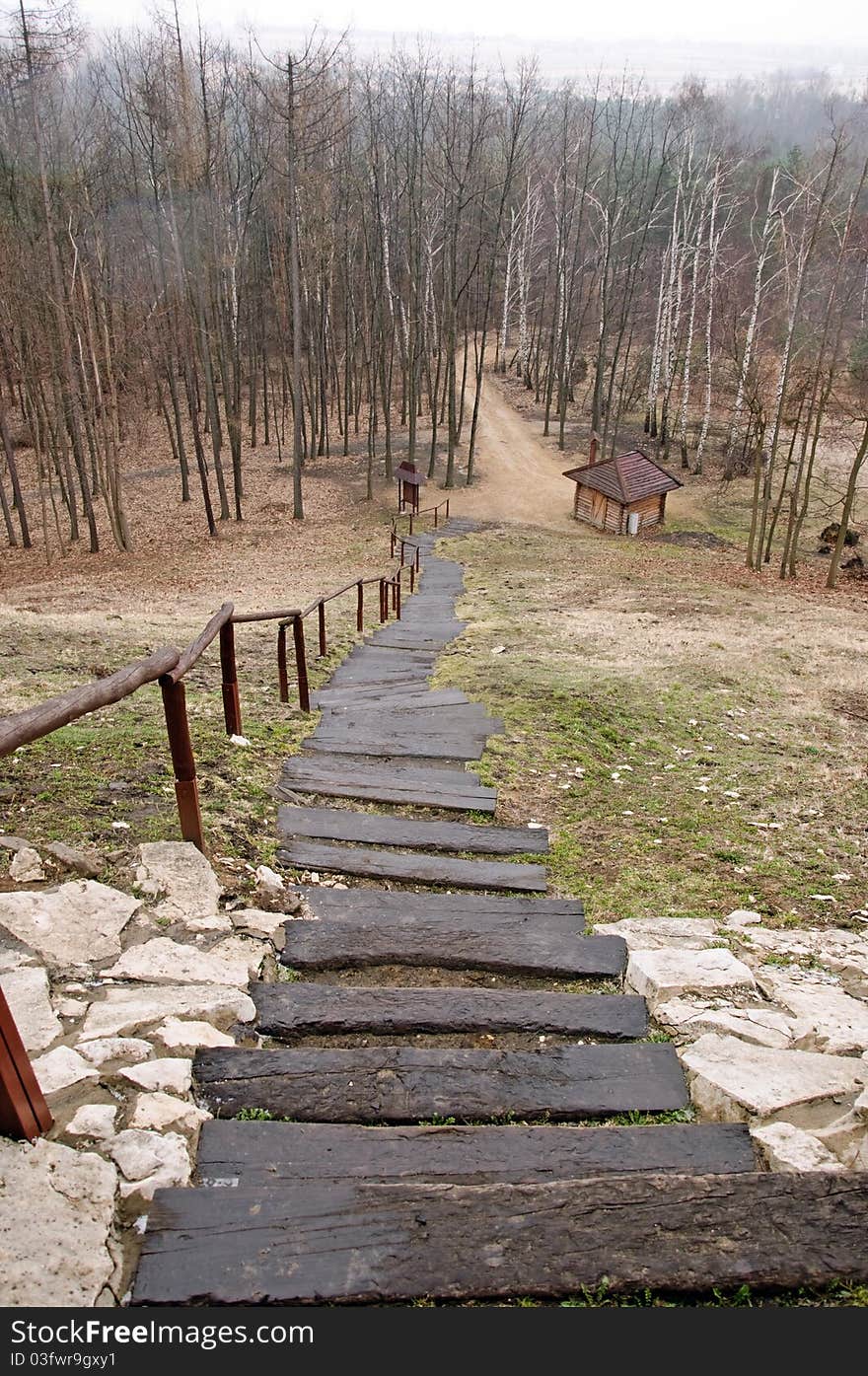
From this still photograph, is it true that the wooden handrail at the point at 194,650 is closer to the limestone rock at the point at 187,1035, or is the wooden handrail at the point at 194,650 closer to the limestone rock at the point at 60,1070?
the limestone rock at the point at 187,1035

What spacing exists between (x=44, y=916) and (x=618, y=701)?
6.42 meters

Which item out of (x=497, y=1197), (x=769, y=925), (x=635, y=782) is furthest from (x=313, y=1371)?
(x=635, y=782)

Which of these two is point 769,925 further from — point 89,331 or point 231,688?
point 89,331

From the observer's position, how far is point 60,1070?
258cm

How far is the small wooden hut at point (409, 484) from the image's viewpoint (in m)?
27.0

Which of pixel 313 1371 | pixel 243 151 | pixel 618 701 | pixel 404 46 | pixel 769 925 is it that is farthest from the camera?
pixel 404 46

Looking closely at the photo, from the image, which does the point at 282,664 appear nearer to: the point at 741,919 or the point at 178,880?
the point at 178,880

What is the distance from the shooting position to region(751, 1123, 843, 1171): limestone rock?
2.53 m

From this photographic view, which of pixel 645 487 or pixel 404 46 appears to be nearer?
pixel 645 487

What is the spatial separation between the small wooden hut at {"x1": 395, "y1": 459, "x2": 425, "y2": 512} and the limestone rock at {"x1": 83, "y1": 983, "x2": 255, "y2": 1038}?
24.8 meters

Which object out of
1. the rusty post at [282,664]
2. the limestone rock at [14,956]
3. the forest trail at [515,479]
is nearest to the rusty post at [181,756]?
the limestone rock at [14,956]

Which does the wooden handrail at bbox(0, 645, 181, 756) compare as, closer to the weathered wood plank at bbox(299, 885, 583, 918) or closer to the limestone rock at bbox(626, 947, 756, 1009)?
the weathered wood plank at bbox(299, 885, 583, 918)

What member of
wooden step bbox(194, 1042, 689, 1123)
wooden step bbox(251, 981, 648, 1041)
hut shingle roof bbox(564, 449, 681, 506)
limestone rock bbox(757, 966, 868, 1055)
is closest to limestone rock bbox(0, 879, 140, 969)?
wooden step bbox(251, 981, 648, 1041)

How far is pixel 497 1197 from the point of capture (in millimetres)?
2221
